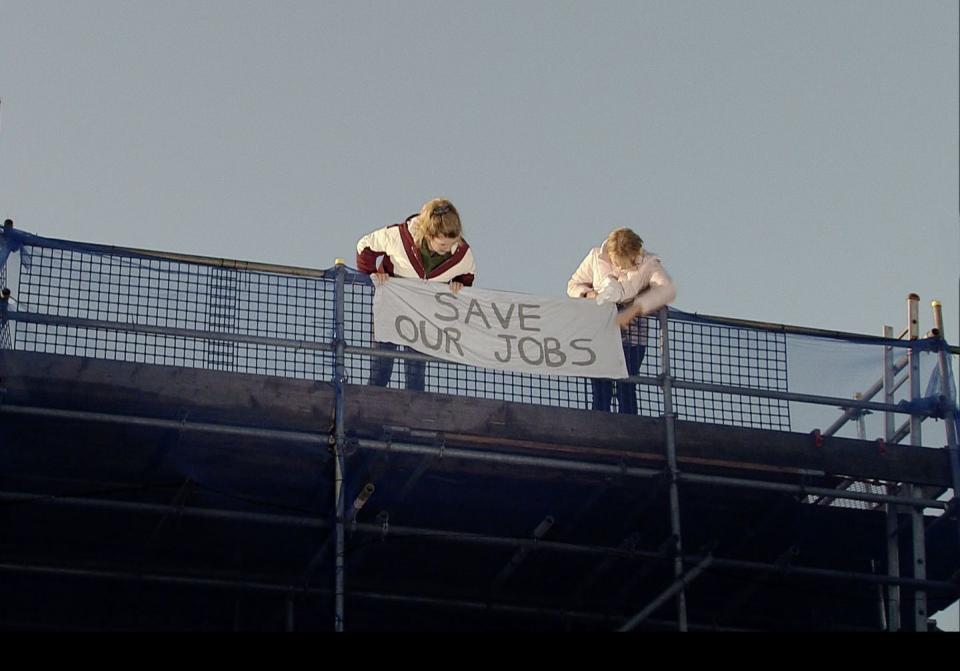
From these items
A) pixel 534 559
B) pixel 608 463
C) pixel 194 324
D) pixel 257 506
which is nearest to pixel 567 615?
pixel 534 559

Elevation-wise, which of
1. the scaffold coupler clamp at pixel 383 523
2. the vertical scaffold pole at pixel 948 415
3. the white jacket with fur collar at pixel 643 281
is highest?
the white jacket with fur collar at pixel 643 281

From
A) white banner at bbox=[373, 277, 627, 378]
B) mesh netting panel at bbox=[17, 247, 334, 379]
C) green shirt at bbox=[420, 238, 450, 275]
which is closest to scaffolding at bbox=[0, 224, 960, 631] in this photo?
mesh netting panel at bbox=[17, 247, 334, 379]

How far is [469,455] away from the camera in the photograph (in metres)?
12.0

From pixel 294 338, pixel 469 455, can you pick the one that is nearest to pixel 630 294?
pixel 469 455

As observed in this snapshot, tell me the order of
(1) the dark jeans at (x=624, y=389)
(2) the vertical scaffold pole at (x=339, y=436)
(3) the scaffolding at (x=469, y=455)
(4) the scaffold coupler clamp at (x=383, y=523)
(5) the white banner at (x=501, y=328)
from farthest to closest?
→ (1) the dark jeans at (x=624, y=389) → (5) the white banner at (x=501, y=328) → (4) the scaffold coupler clamp at (x=383, y=523) → (3) the scaffolding at (x=469, y=455) → (2) the vertical scaffold pole at (x=339, y=436)

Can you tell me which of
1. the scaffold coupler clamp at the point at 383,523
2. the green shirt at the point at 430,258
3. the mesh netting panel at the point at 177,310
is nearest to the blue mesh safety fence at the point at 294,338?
the mesh netting panel at the point at 177,310

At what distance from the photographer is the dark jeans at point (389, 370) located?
40.8ft

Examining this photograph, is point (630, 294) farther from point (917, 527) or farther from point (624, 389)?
point (917, 527)

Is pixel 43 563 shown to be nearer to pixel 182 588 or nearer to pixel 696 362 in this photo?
pixel 182 588

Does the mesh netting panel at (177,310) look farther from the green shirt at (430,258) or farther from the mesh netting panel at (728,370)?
the mesh netting panel at (728,370)

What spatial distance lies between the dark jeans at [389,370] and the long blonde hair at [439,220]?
86cm

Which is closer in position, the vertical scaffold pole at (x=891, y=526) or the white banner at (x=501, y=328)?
the white banner at (x=501, y=328)

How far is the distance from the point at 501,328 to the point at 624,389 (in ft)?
3.47

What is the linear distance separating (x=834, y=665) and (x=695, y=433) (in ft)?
25.2
